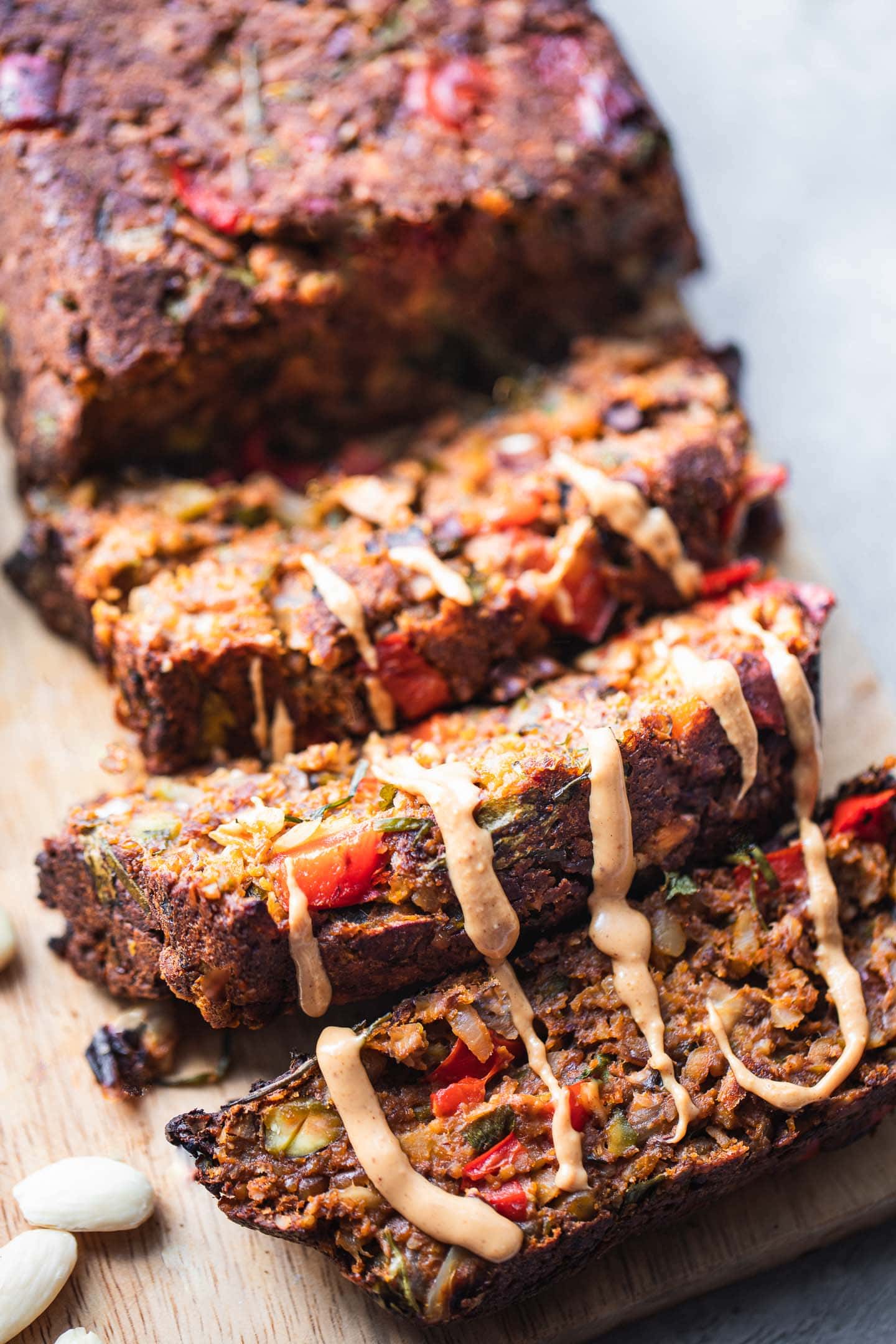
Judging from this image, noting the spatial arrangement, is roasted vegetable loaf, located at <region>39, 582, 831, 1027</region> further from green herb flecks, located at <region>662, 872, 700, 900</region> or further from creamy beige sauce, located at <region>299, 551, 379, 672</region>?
creamy beige sauce, located at <region>299, 551, 379, 672</region>

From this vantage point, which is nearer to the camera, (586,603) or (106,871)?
(106,871)

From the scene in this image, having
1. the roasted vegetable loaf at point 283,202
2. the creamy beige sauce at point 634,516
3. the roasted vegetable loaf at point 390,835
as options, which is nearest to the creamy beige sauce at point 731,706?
the roasted vegetable loaf at point 390,835

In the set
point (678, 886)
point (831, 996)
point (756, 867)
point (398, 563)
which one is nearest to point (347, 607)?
point (398, 563)

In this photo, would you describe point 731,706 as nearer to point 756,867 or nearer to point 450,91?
point 756,867

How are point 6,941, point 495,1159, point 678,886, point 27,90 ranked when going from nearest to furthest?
point 495,1159, point 678,886, point 6,941, point 27,90

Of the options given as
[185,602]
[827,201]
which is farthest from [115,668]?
[827,201]

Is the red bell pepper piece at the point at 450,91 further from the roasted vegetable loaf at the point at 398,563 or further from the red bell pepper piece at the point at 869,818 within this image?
the red bell pepper piece at the point at 869,818
